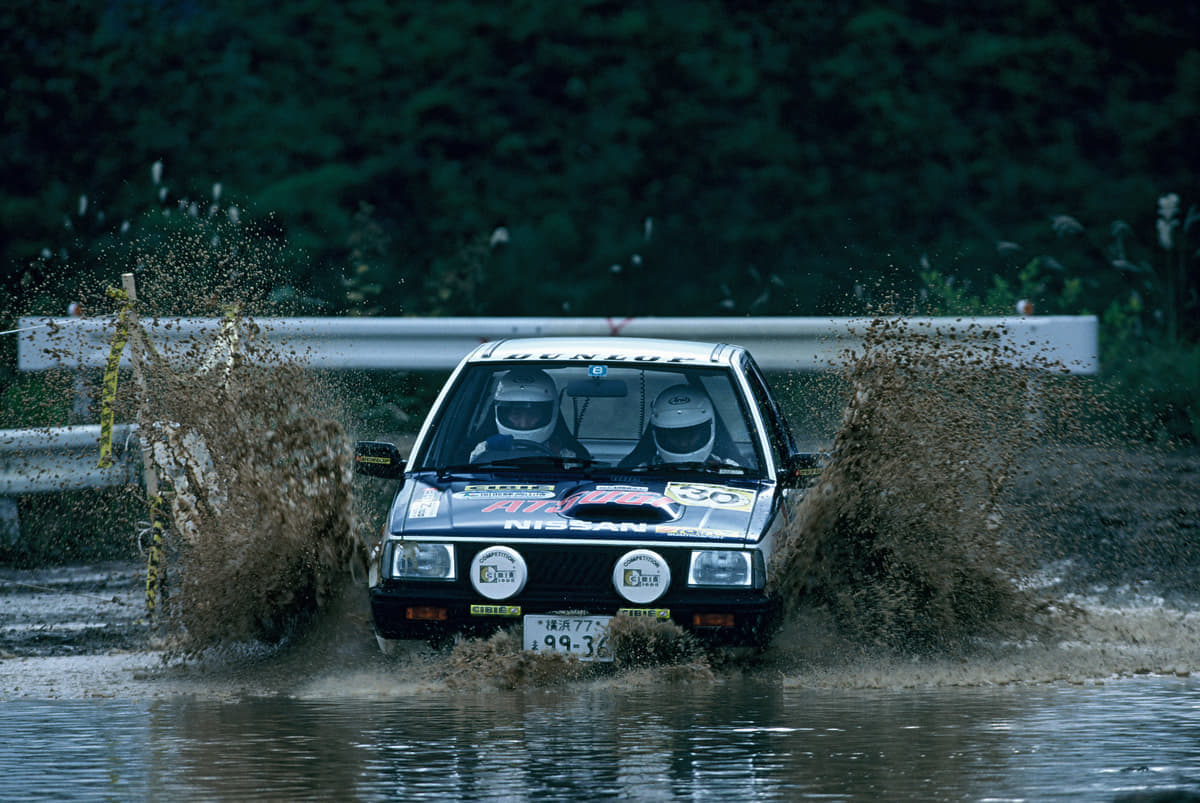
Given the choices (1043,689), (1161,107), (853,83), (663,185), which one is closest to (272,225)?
(663,185)

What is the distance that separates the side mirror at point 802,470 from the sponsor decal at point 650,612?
1165 millimetres

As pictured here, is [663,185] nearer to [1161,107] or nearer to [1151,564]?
[1161,107]

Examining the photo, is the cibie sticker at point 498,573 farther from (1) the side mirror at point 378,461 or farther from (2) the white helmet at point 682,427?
(2) the white helmet at point 682,427

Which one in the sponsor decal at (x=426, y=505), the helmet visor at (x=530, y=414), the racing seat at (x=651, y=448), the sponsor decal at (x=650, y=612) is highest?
the helmet visor at (x=530, y=414)

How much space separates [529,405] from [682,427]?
81 centimetres

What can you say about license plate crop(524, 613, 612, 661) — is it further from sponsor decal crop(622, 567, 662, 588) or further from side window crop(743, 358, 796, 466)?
side window crop(743, 358, 796, 466)

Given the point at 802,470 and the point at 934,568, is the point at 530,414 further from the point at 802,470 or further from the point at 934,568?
the point at 934,568

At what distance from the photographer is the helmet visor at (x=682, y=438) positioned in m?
9.32

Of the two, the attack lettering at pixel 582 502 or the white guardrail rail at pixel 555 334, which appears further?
the white guardrail rail at pixel 555 334

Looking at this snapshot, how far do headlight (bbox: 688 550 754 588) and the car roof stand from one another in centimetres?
161

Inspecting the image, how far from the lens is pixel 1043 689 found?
26.0 feet

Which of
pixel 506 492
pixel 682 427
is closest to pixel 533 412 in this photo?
pixel 682 427

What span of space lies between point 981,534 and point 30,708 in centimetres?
437

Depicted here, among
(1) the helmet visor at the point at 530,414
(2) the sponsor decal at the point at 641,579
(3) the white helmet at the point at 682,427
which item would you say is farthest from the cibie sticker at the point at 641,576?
(1) the helmet visor at the point at 530,414
